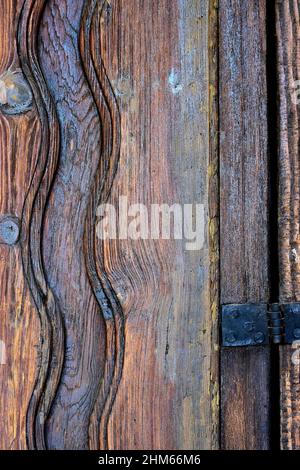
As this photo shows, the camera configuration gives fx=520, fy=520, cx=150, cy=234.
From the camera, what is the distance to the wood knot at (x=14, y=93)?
0.93 metres

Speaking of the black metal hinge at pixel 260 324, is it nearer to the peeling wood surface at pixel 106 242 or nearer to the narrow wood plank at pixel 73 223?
the peeling wood surface at pixel 106 242

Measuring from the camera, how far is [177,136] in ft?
3.20

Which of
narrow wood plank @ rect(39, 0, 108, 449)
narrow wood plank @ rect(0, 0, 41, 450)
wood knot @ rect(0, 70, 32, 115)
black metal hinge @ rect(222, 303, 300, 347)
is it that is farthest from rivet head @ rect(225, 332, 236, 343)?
wood knot @ rect(0, 70, 32, 115)

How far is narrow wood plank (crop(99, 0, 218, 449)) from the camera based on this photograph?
3.13ft

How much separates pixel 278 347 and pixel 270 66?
1.83ft

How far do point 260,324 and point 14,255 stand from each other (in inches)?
18.8

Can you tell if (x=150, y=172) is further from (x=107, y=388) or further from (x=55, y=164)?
(x=107, y=388)

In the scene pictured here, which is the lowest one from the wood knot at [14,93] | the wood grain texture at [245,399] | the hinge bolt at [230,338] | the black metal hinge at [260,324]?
the wood grain texture at [245,399]

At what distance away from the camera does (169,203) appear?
0.97 meters

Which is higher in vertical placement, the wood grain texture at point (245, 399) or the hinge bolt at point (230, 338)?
the hinge bolt at point (230, 338)

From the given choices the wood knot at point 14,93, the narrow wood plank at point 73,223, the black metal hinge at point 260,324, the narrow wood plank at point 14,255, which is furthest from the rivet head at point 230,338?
the wood knot at point 14,93

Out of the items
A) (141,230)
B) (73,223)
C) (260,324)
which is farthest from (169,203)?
(260,324)
